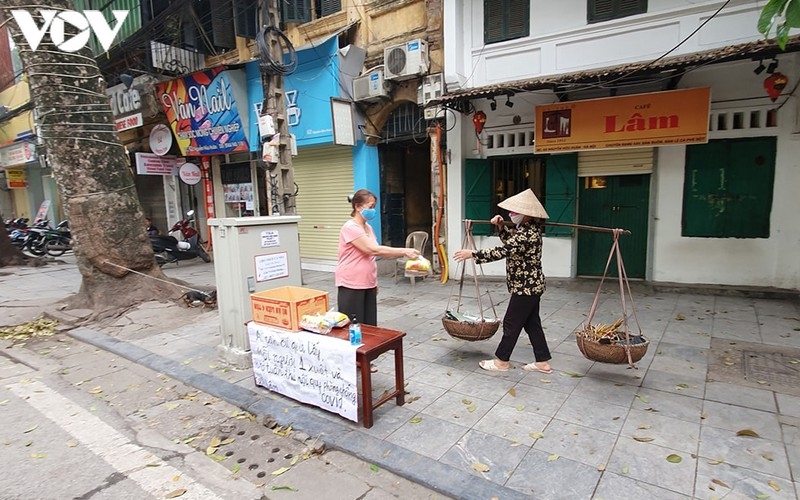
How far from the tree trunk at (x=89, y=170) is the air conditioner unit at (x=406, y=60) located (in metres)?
5.14

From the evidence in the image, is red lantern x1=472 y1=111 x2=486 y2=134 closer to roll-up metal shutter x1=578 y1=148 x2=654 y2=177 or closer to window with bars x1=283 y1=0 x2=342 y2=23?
roll-up metal shutter x1=578 y1=148 x2=654 y2=177

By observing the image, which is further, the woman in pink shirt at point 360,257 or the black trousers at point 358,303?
the black trousers at point 358,303

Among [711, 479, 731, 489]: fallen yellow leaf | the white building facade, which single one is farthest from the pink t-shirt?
the white building facade

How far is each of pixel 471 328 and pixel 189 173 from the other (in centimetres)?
1151

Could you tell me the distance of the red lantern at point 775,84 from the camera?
607 centimetres

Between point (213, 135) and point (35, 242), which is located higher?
point (213, 135)

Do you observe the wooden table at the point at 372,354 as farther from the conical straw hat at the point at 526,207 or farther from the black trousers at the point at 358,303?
the conical straw hat at the point at 526,207

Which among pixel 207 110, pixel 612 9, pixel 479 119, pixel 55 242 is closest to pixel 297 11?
pixel 207 110

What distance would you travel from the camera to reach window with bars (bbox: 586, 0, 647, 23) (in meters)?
7.00

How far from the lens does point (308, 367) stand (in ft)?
12.3

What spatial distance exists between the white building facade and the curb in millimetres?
5691

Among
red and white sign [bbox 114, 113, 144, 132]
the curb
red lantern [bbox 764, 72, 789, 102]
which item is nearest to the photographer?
the curb

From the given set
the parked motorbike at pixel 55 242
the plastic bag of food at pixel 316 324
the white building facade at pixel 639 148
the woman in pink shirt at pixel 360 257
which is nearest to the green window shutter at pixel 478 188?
the white building facade at pixel 639 148

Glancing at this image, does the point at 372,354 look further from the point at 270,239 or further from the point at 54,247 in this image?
the point at 54,247
